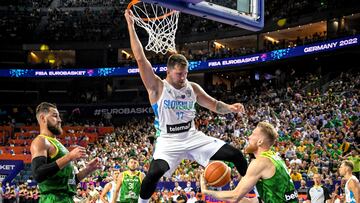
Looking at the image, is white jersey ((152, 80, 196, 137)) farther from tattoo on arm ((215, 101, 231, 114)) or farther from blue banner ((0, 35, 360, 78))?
blue banner ((0, 35, 360, 78))

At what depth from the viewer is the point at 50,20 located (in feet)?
133

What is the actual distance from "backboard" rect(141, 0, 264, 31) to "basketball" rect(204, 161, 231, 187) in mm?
2687

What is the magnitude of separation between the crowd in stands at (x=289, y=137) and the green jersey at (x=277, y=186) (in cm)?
1016

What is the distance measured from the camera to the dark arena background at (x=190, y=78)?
66.8 feet

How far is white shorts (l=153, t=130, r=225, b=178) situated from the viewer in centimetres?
653

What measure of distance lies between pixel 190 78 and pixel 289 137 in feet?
69.5

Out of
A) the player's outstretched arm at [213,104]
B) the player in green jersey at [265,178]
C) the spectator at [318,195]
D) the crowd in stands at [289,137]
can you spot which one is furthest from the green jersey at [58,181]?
Answer: the crowd in stands at [289,137]

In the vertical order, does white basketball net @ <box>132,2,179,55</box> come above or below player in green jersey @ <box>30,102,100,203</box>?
above

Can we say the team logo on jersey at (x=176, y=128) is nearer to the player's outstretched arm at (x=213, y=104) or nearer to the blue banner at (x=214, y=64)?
the player's outstretched arm at (x=213, y=104)

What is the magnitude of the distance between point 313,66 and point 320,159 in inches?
679

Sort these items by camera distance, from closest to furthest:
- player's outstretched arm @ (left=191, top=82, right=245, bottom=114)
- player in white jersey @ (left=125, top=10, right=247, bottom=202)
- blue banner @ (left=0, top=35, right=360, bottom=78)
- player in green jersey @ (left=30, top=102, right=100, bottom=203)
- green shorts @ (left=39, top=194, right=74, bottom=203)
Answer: player in green jersey @ (left=30, top=102, right=100, bottom=203), green shorts @ (left=39, top=194, right=74, bottom=203), player in white jersey @ (left=125, top=10, right=247, bottom=202), player's outstretched arm @ (left=191, top=82, right=245, bottom=114), blue banner @ (left=0, top=35, right=360, bottom=78)

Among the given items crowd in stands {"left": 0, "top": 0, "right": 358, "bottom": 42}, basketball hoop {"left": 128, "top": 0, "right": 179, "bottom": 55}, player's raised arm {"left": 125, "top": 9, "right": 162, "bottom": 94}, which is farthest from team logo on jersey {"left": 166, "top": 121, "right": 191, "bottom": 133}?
crowd in stands {"left": 0, "top": 0, "right": 358, "bottom": 42}

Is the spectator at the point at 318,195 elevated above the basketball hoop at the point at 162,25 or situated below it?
below

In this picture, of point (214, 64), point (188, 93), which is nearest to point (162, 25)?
point (188, 93)
